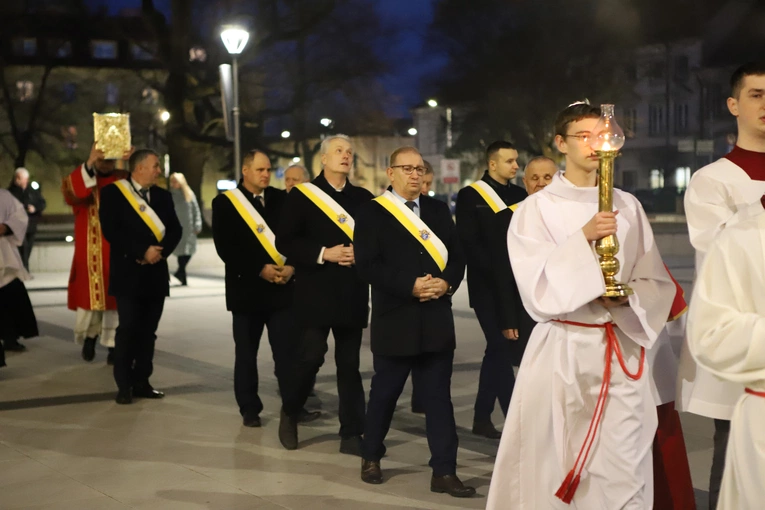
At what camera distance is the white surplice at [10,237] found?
11.0 meters

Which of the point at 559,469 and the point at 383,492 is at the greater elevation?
the point at 559,469

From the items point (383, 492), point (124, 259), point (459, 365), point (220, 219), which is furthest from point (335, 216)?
point (459, 365)

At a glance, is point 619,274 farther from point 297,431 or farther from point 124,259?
point 124,259

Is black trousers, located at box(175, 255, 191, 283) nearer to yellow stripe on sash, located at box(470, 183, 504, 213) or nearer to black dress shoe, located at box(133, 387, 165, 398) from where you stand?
black dress shoe, located at box(133, 387, 165, 398)

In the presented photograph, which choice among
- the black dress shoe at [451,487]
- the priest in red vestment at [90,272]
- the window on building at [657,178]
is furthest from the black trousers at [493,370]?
the window on building at [657,178]

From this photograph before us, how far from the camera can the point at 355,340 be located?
745cm

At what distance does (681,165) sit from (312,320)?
5707cm

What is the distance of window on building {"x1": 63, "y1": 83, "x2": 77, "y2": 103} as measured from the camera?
2010 inches

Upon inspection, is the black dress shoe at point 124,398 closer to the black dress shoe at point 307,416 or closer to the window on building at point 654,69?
the black dress shoe at point 307,416

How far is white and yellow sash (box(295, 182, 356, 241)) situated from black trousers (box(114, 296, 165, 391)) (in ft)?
7.74

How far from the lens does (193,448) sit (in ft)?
24.7

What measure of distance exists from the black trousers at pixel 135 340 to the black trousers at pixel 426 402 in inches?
123

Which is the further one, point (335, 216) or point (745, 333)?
point (335, 216)

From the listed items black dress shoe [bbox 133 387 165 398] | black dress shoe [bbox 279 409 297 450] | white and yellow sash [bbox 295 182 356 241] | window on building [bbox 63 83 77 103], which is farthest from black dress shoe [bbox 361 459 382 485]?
window on building [bbox 63 83 77 103]
